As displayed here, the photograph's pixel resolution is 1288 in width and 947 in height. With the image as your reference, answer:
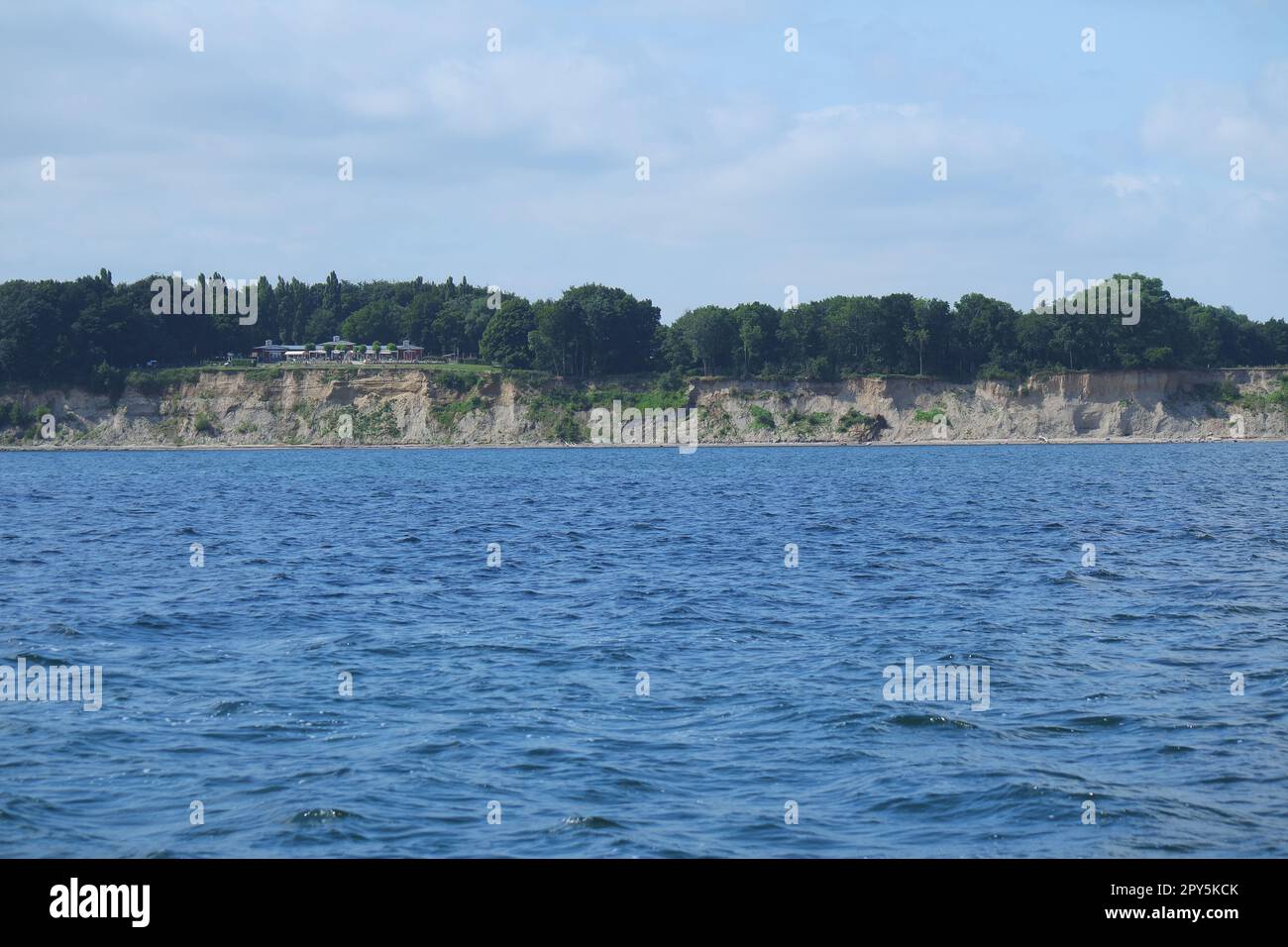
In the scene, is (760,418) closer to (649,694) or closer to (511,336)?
(511,336)

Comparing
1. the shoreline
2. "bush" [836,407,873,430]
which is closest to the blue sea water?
the shoreline

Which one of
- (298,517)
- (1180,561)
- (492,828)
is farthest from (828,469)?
(492,828)

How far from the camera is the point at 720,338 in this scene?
7589 inches

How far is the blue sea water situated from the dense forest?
138 metres

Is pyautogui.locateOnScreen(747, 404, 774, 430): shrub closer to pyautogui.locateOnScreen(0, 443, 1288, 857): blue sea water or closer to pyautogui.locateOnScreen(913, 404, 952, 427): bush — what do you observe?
pyautogui.locateOnScreen(913, 404, 952, 427): bush

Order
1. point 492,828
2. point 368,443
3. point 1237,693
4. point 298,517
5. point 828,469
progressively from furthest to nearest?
point 368,443 < point 828,469 < point 298,517 < point 1237,693 < point 492,828

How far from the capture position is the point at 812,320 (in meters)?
199

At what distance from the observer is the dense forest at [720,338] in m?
178

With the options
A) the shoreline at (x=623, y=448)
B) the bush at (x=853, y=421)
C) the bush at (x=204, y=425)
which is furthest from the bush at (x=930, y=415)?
the bush at (x=204, y=425)

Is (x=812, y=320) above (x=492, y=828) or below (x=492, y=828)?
above

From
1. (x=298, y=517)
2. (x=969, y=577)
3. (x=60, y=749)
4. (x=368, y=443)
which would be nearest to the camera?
(x=60, y=749)

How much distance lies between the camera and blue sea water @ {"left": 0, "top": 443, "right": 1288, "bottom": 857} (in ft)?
48.3
